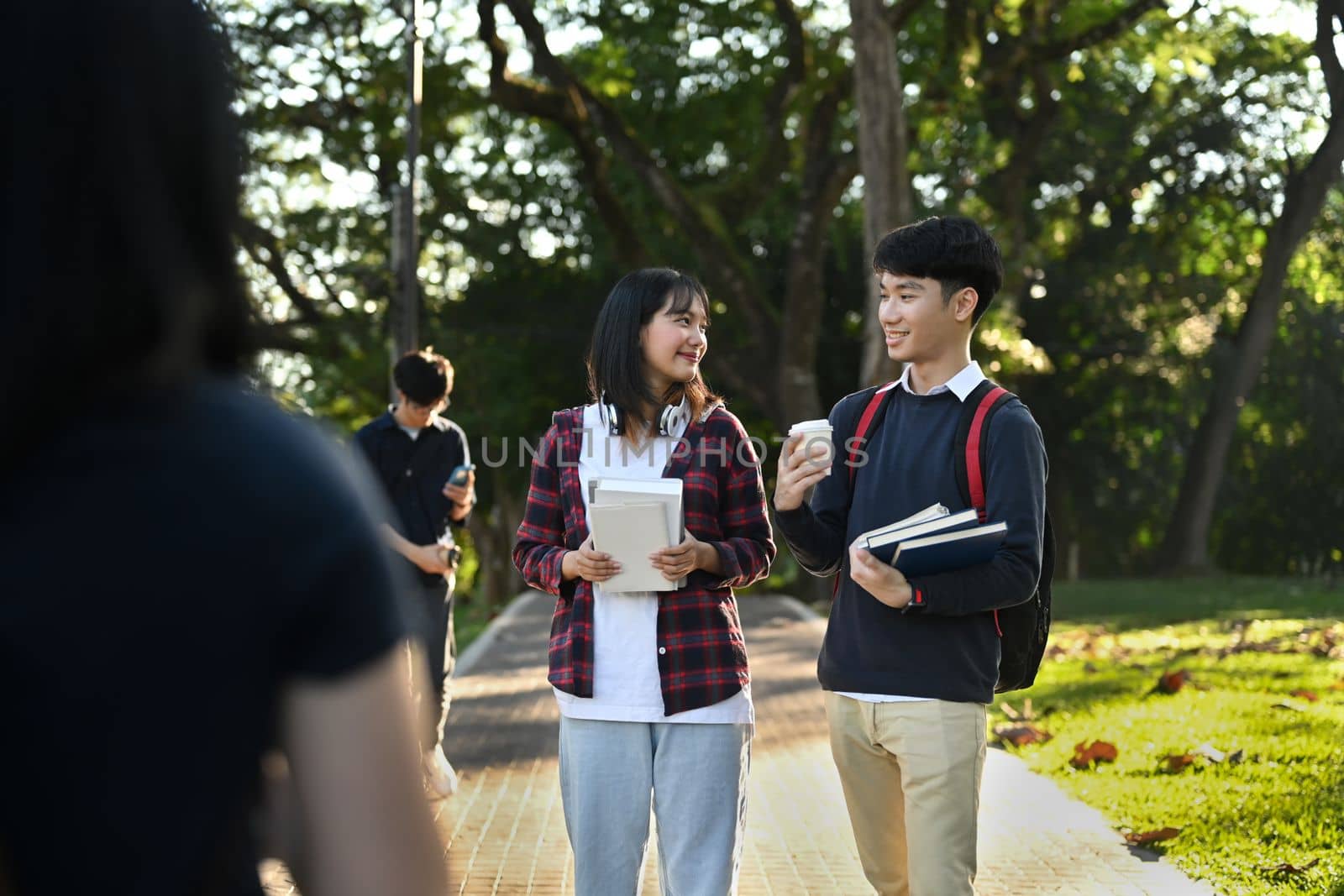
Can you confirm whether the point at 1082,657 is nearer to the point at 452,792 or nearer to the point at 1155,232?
the point at 452,792

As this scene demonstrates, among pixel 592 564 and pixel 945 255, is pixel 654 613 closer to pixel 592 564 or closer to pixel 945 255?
pixel 592 564

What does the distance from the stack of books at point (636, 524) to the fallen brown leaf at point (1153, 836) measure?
3583mm

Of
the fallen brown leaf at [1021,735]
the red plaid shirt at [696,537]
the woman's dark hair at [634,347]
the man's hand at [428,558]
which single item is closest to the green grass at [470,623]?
the fallen brown leaf at [1021,735]

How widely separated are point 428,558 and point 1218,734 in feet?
15.6

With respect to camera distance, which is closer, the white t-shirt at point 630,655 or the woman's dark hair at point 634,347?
the white t-shirt at point 630,655

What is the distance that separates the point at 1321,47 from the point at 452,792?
21.7m

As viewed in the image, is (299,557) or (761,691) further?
(761,691)

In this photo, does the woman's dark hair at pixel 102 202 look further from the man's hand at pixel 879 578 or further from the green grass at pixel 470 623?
the green grass at pixel 470 623

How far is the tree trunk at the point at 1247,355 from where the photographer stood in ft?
91.3

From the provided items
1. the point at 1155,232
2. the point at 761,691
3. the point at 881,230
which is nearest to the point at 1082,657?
the point at 761,691

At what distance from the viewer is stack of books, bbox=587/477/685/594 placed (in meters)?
4.02

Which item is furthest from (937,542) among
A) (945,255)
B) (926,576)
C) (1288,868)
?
(1288,868)

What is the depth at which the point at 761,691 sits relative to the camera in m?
12.4

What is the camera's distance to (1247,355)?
29094 mm
